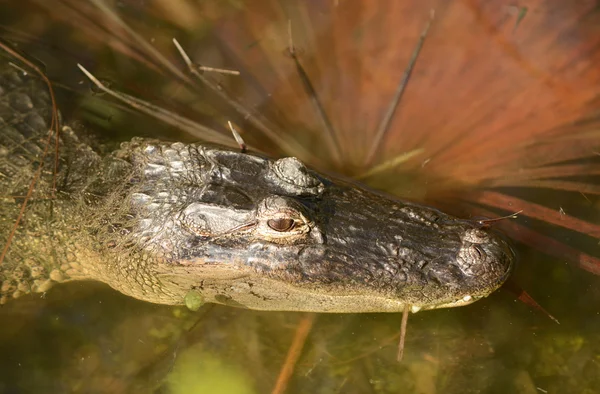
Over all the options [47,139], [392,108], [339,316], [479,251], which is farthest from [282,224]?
[47,139]

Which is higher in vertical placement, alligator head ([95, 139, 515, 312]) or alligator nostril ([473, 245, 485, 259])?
alligator nostril ([473, 245, 485, 259])

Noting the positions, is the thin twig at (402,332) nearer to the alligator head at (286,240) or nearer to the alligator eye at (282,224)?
the alligator head at (286,240)

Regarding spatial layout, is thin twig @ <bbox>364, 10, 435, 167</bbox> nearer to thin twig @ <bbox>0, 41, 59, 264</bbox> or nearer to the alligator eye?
the alligator eye

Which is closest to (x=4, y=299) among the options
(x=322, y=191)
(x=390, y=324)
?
(x=322, y=191)

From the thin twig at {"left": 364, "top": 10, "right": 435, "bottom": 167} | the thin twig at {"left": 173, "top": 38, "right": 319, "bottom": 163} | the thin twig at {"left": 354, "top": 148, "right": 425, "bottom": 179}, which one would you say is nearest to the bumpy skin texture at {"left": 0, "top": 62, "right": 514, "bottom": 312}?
the thin twig at {"left": 354, "top": 148, "right": 425, "bottom": 179}

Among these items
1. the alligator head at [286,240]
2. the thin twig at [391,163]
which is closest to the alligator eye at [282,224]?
the alligator head at [286,240]

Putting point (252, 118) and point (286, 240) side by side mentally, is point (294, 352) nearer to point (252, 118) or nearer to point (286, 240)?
point (286, 240)
